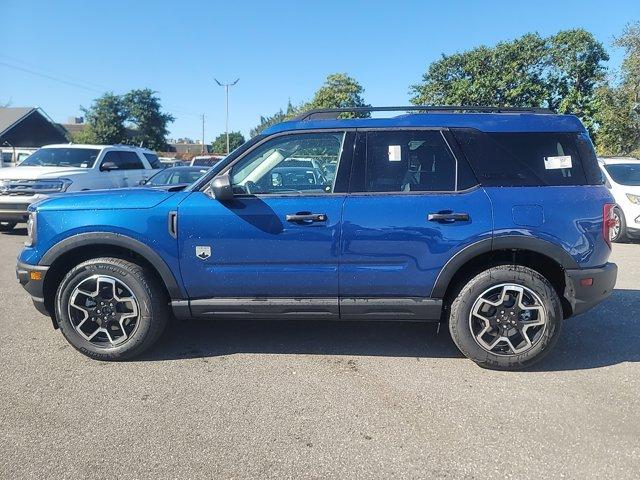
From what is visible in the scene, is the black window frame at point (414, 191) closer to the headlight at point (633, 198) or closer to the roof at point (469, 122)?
the roof at point (469, 122)

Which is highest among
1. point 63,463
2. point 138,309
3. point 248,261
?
point 248,261

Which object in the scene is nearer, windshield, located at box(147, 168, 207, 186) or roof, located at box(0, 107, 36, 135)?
windshield, located at box(147, 168, 207, 186)

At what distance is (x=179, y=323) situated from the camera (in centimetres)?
484

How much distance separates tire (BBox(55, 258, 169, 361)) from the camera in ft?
12.4

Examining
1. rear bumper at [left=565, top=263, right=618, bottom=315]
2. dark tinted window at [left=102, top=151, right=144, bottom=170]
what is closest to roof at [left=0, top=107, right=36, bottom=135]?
dark tinted window at [left=102, top=151, right=144, bottom=170]

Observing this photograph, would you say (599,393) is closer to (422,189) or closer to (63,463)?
(422,189)

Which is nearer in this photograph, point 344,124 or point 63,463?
point 63,463

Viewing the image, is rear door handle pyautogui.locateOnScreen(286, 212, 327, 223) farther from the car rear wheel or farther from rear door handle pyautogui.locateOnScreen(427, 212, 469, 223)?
the car rear wheel

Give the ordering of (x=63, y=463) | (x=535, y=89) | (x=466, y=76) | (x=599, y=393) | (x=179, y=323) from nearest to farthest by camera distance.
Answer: (x=63, y=463)
(x=599, y=393)
(x=179, y=323)
(x=535, y=89)
(x=466, y=76)

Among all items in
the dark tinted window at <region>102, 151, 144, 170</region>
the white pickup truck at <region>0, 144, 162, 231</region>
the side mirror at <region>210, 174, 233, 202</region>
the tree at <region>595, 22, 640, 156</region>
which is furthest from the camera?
the tree at <region>595, 22, 640, 156</region>

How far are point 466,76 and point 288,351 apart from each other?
3408 cm

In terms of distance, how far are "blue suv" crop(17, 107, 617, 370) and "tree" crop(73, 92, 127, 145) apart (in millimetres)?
54116

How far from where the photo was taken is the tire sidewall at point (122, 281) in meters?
3.77

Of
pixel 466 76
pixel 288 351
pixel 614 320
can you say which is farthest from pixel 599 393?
pixel 466 76
